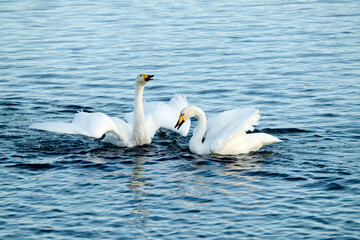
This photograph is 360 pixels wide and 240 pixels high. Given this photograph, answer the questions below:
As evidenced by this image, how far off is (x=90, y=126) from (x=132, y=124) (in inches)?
88.4

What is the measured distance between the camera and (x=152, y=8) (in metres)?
32.9

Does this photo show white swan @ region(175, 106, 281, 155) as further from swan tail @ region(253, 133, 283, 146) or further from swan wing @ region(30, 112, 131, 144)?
swan wing @ region(30, 112, 131, 144)

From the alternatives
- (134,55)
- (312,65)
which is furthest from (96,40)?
(312,65)

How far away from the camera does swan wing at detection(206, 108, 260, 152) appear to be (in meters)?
13.5

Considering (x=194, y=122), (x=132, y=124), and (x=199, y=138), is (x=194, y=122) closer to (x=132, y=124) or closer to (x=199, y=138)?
(x=132, y=124)

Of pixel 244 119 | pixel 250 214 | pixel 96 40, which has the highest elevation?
pixel 96 40

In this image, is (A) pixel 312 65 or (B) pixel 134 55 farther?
(B) pixel 134 55

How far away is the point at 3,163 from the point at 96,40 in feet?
44.4

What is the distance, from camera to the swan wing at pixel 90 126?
13.4 metres

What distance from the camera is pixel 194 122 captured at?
679 inches

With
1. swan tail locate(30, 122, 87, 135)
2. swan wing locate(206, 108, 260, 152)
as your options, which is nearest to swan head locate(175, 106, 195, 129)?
swan wing locate(206, 108, 260, 152)

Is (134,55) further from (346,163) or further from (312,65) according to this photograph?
(346,163)

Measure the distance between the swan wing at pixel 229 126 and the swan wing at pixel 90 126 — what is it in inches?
80.2

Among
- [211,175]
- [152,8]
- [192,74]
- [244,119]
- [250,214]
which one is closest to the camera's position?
[250,214]
